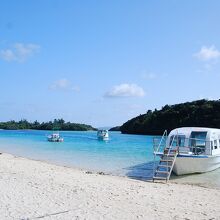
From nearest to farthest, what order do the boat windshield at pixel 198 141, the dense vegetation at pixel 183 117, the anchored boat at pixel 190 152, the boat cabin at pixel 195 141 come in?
the anchored boat at pixel 190 152, the boat cabin at pixel 195 141, the boat windshield at pixel 198 141, the dense vegetation at pixel 183 117

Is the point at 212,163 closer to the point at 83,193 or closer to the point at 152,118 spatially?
the point at 83,193

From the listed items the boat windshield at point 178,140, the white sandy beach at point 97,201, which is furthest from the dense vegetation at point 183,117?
the white sandy beach at point 97,201

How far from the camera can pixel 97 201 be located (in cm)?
1130

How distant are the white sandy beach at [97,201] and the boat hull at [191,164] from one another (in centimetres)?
613

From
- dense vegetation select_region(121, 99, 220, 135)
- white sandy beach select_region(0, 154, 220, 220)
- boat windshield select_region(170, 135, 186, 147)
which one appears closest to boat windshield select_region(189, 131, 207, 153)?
boat windshield select_region(170, 135, 186, 147)

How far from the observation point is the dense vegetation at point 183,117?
89.9m

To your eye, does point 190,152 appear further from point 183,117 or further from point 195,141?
point 183,117

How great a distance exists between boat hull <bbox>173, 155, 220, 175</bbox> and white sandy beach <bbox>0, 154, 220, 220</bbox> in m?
6.13

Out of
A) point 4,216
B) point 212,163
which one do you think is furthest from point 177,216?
point 212,163

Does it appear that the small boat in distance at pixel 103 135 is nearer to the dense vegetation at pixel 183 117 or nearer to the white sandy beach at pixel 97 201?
the dense vegetation at pixel 183 117

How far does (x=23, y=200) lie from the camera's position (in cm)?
1087

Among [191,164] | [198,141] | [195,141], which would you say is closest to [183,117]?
[198,141]

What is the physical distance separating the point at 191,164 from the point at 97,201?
1122 cm

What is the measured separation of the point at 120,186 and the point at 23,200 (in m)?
4.98
